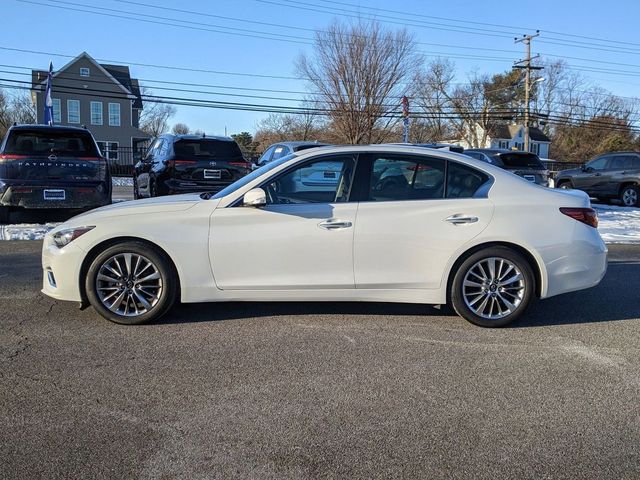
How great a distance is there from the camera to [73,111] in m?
46.3

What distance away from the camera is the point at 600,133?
207 feet

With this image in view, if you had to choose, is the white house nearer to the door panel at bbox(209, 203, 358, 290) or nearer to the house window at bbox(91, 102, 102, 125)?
the house window at bbox(91, 102, 102, 125)

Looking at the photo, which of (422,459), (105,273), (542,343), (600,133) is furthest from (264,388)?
(600,133)

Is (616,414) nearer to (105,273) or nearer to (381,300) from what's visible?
(381,300)

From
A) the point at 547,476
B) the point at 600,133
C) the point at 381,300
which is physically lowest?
the point at 547,476

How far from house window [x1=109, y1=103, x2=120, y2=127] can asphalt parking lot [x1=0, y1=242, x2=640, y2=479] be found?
45328 mm

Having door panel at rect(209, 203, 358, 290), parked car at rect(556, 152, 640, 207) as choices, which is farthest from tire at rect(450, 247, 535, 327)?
parked car at rect(556, 152, 640, 207)

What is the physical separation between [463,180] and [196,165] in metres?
7.30

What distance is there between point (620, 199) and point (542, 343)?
1577 cm

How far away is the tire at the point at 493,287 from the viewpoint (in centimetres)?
509

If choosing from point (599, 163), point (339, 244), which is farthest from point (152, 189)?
point (599, 163)

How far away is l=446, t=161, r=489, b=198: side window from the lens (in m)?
5.24

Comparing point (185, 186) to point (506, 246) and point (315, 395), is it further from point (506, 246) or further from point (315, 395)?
point (315, 395)

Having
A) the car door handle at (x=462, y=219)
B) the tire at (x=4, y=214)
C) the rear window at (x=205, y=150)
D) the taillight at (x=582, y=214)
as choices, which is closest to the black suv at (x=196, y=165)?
the rear window at (x=205, y=150)
